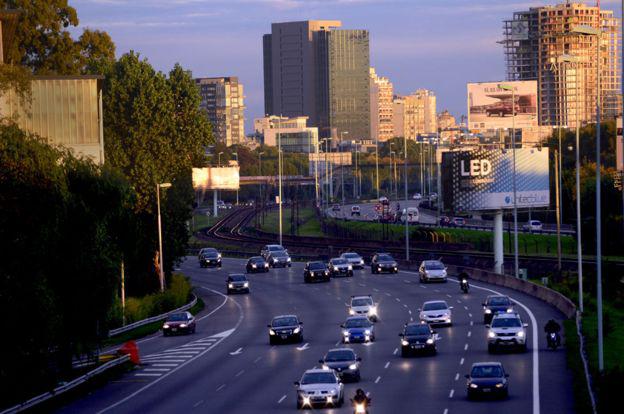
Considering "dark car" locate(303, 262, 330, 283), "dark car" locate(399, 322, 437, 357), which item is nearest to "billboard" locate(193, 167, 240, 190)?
"dark car" locate(303, 262, 330, 283)

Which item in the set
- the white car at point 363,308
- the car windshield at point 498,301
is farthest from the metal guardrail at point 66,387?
the car windshield at point 498,301

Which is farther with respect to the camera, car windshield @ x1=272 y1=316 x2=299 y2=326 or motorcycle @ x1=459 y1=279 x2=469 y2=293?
motorcycle @ x1=459 y1=279 x2=469 y2=293

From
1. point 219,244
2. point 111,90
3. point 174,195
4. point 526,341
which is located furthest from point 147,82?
point 526,341

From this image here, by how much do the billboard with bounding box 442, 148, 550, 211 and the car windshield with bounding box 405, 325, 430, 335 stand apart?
40.1m

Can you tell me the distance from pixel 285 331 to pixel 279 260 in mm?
51815

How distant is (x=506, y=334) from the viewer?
4922 cm

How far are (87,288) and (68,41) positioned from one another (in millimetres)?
69207

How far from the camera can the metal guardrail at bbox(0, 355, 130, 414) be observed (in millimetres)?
37250

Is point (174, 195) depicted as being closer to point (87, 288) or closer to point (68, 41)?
point (68, 41)

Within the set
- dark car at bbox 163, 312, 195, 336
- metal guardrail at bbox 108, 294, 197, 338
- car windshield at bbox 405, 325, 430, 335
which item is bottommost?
metal guardrail at bbox 108, 294, 197, 338

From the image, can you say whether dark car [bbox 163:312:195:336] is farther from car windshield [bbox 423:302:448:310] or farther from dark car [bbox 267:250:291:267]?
dark car [bbox 267:250:291:267]

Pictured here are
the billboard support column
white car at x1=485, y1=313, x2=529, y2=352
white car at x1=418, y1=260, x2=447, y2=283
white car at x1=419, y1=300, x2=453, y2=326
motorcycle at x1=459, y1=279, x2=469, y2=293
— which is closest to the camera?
white car at x1=485, y1=313, x2=529, y2=352

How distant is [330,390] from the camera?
37.8 meters

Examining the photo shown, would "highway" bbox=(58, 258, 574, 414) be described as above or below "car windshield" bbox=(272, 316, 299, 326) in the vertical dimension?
below
